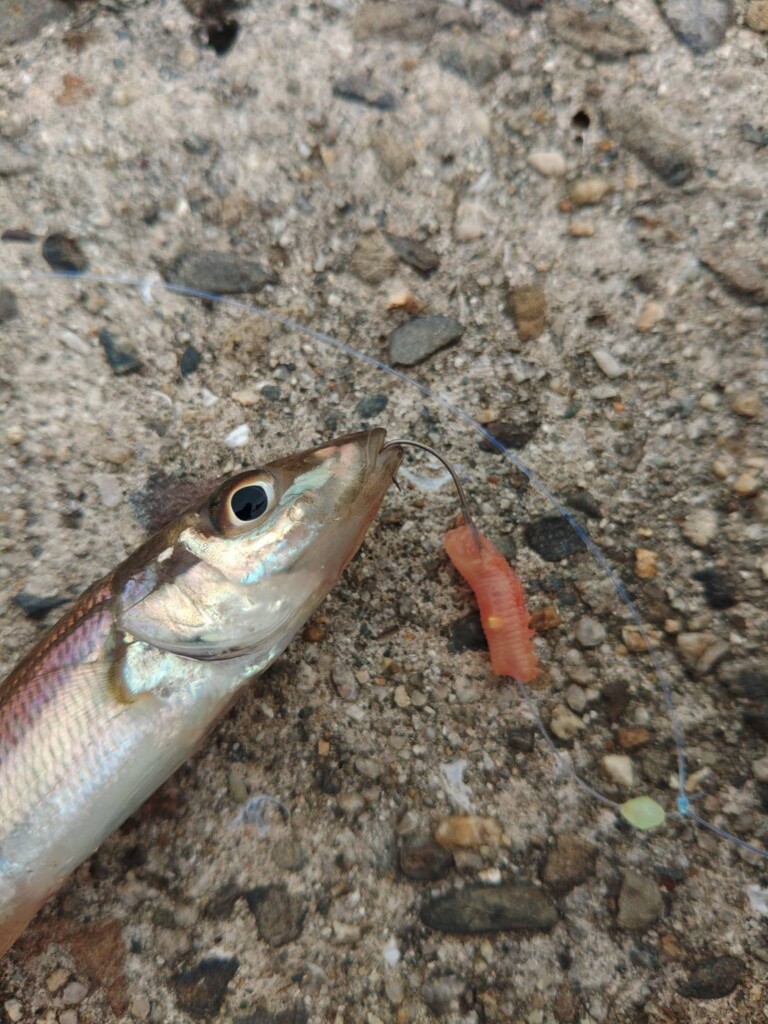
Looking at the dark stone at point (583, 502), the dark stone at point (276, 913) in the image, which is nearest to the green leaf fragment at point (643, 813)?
the dark stone at point (583, 502)

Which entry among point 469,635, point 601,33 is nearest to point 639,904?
point 469,635

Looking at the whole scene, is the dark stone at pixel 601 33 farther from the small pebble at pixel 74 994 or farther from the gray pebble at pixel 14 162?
the small pebble at pixel 74 994

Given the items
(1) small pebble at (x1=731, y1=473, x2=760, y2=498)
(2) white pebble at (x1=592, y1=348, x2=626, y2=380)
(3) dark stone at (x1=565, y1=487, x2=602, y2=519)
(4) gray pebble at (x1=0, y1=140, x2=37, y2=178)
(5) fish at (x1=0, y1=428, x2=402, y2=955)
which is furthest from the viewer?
(4) gray pebble at (x1=0, y1=140, x2=37, y2=178)

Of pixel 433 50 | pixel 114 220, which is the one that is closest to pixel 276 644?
pixel 114 220

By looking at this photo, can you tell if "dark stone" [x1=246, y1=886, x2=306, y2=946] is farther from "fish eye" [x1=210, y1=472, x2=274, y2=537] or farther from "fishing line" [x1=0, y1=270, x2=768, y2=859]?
"fish eye" [x1=210, y1=472, x2=274, y2=537]

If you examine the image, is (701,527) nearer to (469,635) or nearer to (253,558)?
(469,635)

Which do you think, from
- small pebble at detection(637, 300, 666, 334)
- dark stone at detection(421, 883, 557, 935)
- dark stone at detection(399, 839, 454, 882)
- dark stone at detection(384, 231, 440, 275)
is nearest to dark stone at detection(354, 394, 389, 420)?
dark stone at detection(384, 231, 440, 275)
